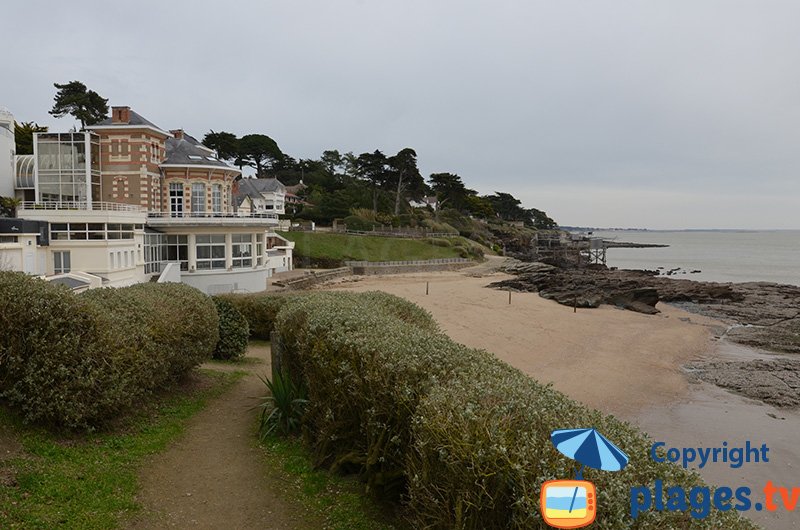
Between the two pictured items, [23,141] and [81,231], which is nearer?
[81,231]

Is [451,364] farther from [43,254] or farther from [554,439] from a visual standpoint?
[43,254]

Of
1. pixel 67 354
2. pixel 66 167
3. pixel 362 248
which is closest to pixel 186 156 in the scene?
pixel 66 167

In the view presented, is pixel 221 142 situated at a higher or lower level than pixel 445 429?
higher

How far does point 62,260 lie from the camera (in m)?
25.9

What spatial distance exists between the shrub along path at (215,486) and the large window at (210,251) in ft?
79.7

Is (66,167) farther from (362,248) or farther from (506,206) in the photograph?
(506,206)

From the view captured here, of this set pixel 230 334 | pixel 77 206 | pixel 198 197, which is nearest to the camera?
pixel 230 334

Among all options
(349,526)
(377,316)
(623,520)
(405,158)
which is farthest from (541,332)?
(405,158)

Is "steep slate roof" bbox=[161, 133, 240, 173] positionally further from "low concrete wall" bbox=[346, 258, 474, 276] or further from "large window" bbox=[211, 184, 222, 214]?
"low concrete wall" bbox=[346, 258, 474, 276]

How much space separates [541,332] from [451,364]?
22.3 metres

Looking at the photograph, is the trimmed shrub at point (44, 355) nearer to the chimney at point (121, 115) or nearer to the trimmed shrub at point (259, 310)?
the trimmed shrub at point (259, 310)

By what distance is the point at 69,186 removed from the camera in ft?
102

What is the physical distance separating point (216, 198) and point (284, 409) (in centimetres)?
2900

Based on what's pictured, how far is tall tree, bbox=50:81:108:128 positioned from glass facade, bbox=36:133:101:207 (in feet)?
89.1
